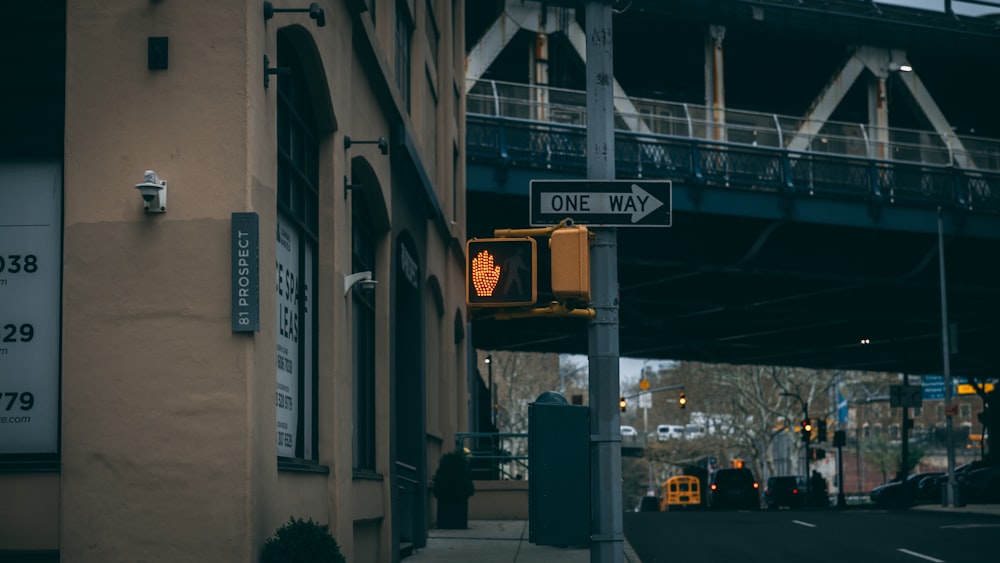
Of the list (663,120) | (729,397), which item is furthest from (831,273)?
(729,397)

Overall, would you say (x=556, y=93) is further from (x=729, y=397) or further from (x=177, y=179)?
(x=729, y=397)

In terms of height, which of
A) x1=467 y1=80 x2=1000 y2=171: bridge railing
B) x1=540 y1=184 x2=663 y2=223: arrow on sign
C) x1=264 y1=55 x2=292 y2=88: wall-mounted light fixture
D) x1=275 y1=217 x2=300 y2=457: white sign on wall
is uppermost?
x1=467 y1=80 x2=1000 y2=171: bridge railing

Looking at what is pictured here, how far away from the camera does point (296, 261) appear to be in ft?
41.1

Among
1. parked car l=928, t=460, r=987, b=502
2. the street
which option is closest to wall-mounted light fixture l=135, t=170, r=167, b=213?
the street

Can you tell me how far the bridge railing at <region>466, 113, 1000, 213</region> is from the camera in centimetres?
3678

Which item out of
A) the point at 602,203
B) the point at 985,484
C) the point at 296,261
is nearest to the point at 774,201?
the point at 985,484

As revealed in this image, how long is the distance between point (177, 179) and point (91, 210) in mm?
673

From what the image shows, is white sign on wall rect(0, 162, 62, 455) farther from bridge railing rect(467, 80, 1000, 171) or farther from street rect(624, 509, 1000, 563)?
bridge railing rect(467, 80, 1000, 171)

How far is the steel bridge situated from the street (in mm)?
10423

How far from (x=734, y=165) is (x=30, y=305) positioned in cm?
3073

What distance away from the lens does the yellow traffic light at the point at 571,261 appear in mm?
9079

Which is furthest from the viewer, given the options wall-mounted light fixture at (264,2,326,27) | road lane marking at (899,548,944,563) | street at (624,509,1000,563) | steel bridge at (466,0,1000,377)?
steel bridge at (466,0,1000,377)

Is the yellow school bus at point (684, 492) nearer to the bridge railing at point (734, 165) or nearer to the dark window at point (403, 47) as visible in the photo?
the bridge railing at point (734, 165)

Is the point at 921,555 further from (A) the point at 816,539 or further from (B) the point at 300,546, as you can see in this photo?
(B) the point at 300,546
